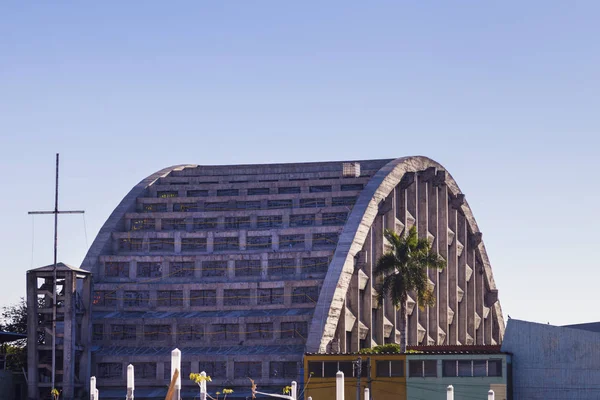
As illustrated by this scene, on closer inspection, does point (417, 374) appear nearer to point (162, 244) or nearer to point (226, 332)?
point (226, 332)

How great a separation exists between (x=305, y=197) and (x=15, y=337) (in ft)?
110

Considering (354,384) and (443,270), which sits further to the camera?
(443,270)

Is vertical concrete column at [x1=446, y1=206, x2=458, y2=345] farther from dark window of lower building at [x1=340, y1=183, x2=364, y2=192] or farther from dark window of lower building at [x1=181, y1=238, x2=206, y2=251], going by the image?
dark window of lower building at [x1=181, y1=238, x2=206, y2=251]

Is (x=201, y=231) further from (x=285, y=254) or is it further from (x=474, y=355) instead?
(x=474, y=355)

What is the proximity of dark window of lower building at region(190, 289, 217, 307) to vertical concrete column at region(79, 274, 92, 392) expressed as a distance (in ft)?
39.2

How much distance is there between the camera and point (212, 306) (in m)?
124

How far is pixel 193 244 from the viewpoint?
129625 mm

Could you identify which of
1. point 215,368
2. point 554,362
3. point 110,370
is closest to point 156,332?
point 110,370

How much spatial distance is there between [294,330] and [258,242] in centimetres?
1240

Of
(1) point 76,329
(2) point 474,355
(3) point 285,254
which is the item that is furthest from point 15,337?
(2) point 474,355

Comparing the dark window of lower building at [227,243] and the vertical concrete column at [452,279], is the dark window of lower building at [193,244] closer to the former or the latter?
the dark window of lower building at [227,243]

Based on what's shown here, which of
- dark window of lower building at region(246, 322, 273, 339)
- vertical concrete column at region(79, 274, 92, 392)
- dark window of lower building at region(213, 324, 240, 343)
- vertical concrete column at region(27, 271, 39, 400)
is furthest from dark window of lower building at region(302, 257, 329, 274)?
vertical concrete column at region(27, 271, 39, 400)

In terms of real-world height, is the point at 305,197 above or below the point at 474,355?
above

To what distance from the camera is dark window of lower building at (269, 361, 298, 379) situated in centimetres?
11556
